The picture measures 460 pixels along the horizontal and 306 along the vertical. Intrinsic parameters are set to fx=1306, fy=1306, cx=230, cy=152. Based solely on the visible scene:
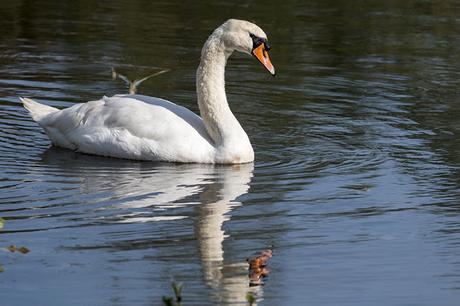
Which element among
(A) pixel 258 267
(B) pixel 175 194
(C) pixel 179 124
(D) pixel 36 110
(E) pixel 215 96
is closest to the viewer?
(A) pixel 258 267

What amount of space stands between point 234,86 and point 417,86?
2.19 m

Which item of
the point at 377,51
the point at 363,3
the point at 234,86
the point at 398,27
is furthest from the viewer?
the point at 363,3

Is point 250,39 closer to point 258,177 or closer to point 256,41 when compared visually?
point 256,41

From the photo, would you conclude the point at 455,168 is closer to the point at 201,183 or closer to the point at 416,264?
the point at 201,183

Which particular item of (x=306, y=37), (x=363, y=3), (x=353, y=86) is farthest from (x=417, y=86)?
(x=363, y=3)

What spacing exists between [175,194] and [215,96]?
202 centimetres

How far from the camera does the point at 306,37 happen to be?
18.6 metres

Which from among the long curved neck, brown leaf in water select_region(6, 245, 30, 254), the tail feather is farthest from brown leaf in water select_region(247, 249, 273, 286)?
the tail feather

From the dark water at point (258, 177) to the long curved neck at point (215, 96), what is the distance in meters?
0.38

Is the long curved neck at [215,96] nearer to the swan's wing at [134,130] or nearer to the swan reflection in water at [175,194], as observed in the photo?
the swan's wing at [134,130]

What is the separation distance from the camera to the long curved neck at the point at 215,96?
11.9 metres

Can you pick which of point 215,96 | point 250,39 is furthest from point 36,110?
point 250,39

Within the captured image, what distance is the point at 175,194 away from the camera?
1032cm

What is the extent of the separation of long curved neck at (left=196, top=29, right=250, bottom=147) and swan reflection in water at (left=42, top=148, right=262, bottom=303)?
357 millimetres
